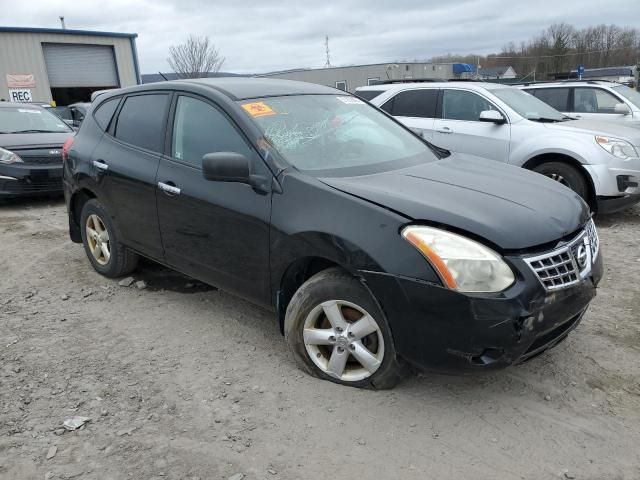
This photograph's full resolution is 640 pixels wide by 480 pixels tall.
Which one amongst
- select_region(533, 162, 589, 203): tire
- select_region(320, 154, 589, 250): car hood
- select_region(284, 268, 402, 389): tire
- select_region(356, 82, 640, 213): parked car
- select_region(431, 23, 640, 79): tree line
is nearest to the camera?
select_region(320, 154, 589, 250): car hood

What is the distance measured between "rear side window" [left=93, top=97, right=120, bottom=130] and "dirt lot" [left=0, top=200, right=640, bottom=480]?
162cm

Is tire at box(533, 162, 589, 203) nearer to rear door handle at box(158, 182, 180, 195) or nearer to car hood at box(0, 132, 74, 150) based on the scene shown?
rear door handle at box(158, 182, 180, 195)

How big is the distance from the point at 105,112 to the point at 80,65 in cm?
2506

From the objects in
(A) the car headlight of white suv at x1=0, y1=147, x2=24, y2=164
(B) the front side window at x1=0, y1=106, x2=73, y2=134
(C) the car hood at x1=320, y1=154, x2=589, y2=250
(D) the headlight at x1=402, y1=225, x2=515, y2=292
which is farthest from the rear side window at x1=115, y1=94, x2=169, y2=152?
(B) the front side window at x1=0, y1=106, x2=73, y2=134

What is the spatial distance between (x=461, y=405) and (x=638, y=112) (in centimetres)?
868

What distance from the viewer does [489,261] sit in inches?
97.0

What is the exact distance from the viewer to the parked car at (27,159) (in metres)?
7.81

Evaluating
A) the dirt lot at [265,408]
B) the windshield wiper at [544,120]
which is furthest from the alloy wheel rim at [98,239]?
the windshield wiper at [544,120]

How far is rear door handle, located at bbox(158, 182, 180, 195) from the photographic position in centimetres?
364

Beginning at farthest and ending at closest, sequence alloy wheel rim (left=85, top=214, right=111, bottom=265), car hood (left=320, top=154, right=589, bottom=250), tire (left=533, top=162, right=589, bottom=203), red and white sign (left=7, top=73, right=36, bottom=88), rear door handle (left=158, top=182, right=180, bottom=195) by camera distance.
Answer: red and white sign (left=7, top=73, right=36, bottom=88) < tire (left=533, top=162, right=589, bottom=203) < alloy wheel rim (left=85, top=214, right=111, bottom=265) < rear door handle (left=158, top=182, right=180, bottom=195) < car hood (left=320, top=154, right=589, bottom=250)

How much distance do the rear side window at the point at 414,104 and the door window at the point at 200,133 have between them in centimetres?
483

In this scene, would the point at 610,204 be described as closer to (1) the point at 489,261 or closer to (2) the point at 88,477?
(1) the point at 489,261

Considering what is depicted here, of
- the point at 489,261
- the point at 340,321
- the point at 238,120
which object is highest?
the point at 238,120

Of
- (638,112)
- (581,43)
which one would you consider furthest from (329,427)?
(581,43)
